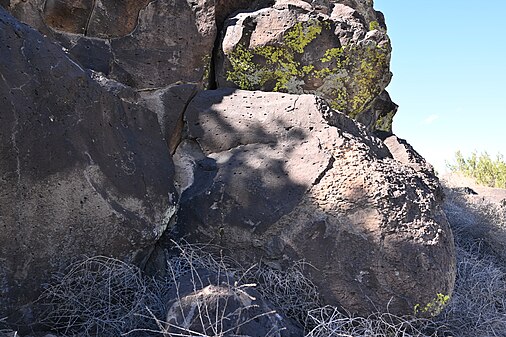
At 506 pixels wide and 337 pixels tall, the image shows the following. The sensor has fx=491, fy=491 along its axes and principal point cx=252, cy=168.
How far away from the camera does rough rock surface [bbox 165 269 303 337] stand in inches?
66.7

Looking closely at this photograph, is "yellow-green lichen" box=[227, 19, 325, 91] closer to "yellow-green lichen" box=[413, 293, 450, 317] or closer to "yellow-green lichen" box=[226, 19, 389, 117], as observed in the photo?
"yellow-green lichen" box=[226, 19, 389, 117]

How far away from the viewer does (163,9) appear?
3393 millimetres

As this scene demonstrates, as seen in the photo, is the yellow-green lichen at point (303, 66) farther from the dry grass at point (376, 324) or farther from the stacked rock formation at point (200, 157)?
the dry grass at point (376, 324)

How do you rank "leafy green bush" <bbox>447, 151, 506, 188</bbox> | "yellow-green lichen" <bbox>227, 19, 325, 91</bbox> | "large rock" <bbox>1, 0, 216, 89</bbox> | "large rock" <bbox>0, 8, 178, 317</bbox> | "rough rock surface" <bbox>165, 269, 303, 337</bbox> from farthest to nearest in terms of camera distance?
"leafy green bush" <bbox>447, 151, 506, 188</bbox> → "yellow-green lichen" <bbox>227, 19, 325, 91</bbox> → "large rock" <bbox>1, 0, 216, 89</bbox> → "large rock" <bbox>0, 8, 178, 317</bbox> → "rough rock surface" <bbox>165, 269, 303, 337</bbox>

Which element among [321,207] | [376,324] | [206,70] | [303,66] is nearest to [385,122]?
[303,66]

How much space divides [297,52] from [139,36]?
1105mm

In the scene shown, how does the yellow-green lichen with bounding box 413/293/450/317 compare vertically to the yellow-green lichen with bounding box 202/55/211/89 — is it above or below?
below

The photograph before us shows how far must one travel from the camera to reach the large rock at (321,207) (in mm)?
2293

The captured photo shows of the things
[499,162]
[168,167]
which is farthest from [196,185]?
[499,162]

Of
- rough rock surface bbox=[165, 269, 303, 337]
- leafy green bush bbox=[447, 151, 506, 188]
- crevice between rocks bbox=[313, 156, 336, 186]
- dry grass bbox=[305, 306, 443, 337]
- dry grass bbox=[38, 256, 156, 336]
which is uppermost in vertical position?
crevice between rocks bbox=[313, 156, 336, 186]

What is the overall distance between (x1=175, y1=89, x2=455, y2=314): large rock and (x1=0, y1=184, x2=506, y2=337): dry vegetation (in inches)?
3.5

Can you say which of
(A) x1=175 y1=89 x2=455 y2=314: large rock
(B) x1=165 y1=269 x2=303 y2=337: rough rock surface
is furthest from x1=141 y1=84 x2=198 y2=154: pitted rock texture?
(B) x1=165 y1=269 x2=303 y2=337: rough rock surface

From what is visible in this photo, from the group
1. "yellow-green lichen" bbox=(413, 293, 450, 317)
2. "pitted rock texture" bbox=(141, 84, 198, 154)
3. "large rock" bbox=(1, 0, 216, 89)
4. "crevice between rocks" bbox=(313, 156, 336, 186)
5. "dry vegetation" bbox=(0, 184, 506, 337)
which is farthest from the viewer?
"large rock" bbox=(1, 0, 216, 89)

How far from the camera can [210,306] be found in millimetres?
1729
